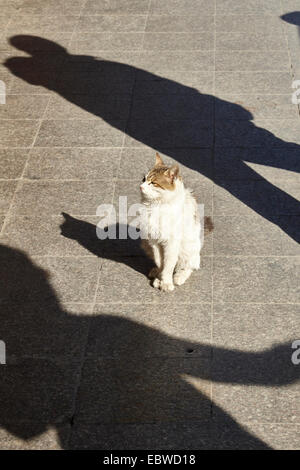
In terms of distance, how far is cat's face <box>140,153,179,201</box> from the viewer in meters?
5.86

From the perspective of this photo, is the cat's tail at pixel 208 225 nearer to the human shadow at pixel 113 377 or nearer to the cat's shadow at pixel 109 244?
the cat's shadow at pixel 109 244

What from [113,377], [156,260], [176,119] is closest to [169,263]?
[156,260]

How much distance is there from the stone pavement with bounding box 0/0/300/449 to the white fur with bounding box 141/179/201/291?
0.57 ft

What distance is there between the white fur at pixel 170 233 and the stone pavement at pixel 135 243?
172 millimetres

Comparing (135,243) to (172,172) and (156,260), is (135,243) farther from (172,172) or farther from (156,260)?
(172,172)

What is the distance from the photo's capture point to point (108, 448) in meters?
5.29

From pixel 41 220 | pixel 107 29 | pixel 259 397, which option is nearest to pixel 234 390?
pixel 259 397

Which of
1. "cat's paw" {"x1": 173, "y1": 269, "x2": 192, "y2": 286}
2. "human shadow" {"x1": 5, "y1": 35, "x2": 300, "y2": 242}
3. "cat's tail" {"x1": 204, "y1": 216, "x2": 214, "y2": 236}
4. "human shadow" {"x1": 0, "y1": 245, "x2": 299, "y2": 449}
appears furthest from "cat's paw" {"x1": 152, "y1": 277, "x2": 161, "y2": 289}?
"human shadow" {"x1": 5, "y1": 35, "x2": 300, "y2": 242}

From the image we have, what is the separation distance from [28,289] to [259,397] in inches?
100

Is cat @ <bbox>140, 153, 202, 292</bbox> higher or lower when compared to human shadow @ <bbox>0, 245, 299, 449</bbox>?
higher

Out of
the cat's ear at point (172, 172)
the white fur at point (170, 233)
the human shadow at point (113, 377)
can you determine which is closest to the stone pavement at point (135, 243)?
the human shadow at point (113, 377)

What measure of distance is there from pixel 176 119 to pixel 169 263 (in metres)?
3.23

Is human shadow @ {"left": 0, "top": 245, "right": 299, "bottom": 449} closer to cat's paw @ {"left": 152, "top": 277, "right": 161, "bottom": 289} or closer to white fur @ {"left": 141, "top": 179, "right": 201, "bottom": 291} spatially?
cat's paw @ {"left": 152, "top": 277, "right": 161, "bottom": 289}
